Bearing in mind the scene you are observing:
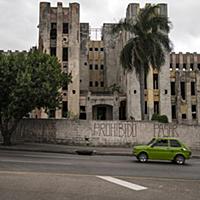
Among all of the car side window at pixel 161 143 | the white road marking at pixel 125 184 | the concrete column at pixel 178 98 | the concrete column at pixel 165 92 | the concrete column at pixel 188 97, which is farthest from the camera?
the concrete column at pixel 188 97

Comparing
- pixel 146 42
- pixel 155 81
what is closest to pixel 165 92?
pixel 155 81

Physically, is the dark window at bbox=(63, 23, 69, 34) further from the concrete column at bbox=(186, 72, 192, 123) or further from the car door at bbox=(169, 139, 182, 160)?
the car door at bbox=(169, 139, 182, 160)

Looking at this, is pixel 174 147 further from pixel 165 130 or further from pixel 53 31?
pixel 53 31

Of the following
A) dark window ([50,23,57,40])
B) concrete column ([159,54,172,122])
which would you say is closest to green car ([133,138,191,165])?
concrete column ([159,54,172,122])

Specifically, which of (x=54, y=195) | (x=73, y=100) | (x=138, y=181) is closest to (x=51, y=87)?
(x=138, y=181)

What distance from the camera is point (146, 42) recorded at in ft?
99.7

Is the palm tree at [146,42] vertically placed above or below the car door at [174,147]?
above

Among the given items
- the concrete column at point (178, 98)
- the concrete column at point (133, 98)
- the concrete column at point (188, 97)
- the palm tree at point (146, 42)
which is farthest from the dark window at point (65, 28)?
the concrete column at point (188, 97)

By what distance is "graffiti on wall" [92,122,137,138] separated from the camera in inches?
1150

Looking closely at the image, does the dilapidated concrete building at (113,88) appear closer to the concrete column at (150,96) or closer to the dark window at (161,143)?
the concrete column at (150,96)

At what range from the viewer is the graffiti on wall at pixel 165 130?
29.2 metres

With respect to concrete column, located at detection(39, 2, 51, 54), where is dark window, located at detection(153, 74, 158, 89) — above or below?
below

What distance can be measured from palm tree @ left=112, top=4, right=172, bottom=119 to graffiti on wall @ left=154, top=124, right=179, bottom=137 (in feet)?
6.79

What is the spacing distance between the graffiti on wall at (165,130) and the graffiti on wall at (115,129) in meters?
1.97
